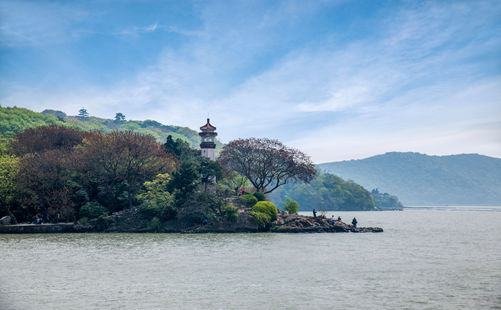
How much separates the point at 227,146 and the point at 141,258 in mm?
44811

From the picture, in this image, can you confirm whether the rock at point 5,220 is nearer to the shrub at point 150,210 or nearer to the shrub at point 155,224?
the shrub at point 150,210

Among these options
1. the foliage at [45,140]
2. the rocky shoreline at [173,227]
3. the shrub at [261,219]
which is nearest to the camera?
the rocky shoreline at [173,227]

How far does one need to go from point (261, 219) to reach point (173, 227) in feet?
41.9

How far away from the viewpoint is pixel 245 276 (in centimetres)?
2453

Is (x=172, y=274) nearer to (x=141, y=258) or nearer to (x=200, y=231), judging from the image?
(x=141, y=258)

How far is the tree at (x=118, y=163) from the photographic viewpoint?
60.7 metres

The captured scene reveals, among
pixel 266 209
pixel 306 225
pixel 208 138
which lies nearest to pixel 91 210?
pixel 208 138

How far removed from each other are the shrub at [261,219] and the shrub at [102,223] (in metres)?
20.8

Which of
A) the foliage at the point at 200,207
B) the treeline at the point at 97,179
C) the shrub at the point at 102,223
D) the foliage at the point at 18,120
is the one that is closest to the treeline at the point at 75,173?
the treeline at the point at 97,179

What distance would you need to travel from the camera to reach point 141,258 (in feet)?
103

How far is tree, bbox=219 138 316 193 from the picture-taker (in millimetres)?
71750

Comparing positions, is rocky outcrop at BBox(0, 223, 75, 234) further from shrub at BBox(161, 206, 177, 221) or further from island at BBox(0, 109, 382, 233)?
shrub at BBox(161, 206, 177, 221)

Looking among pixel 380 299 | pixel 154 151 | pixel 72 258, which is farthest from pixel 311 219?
pixel 380 299

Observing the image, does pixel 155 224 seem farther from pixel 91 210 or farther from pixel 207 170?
pixel 207 170
